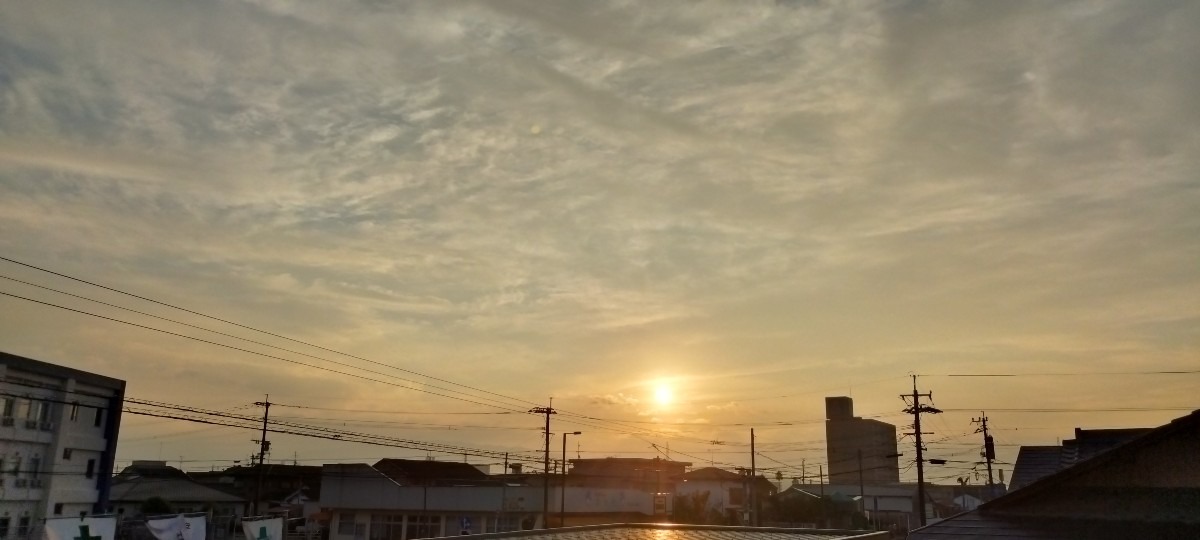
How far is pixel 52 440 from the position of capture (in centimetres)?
4250

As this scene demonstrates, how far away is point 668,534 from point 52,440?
3651cm

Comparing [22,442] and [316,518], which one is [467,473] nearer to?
[316,518]

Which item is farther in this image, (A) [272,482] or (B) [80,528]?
(A) [272,482]

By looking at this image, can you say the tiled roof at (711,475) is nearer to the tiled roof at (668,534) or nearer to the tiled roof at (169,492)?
the tiled roof at (169,492)

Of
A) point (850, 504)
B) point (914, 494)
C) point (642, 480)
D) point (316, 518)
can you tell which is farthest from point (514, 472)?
point (914, 494)

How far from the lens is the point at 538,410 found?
73.4 m

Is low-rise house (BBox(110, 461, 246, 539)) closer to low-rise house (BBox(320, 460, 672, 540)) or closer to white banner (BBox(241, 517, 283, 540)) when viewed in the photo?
low-rise house (BBox(320, 460, 672, 540))

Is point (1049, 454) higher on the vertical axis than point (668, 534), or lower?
higher

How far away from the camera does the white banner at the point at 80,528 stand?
94.4 feet

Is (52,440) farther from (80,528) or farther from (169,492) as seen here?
(169,492)

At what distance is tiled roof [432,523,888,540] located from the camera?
21.7 meters

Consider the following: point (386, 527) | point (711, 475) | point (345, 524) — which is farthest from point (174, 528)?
point (711, 475)

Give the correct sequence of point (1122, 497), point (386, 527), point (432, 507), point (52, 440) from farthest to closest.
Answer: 1. point (386, 527)
2. point (432, 507)
3. point (52, 440)
4. point (1122, 497)

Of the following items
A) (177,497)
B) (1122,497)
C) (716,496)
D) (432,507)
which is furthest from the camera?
(716,496)
